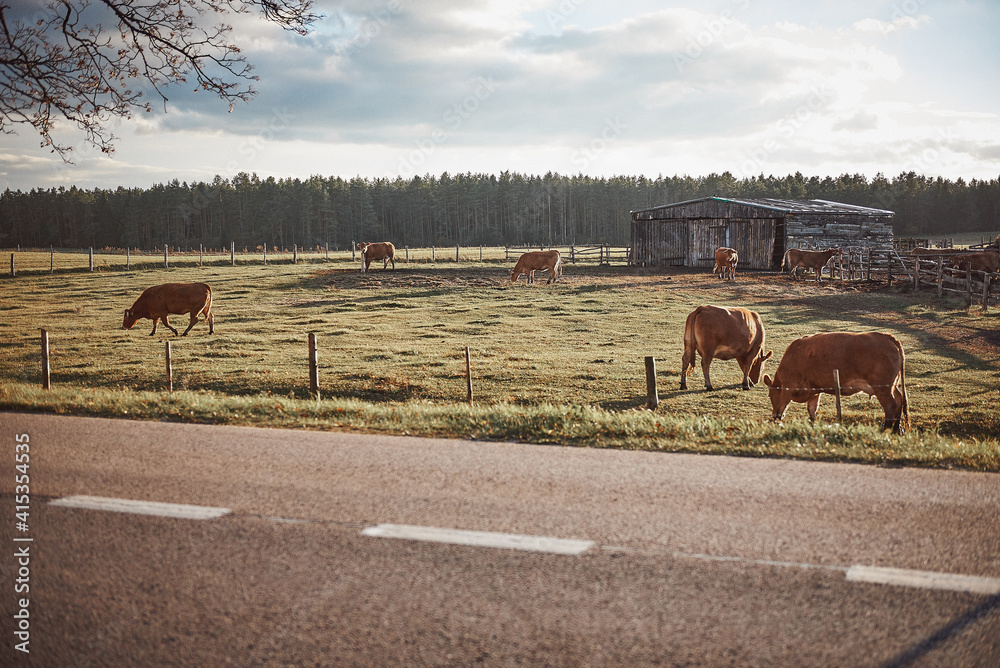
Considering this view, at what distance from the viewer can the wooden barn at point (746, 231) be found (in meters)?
44.6

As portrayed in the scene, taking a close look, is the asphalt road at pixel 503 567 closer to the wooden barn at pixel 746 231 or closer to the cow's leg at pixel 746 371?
the cow's leg at pixel 746 371

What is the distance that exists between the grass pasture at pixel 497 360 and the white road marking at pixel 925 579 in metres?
3.23

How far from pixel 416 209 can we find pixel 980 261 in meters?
102

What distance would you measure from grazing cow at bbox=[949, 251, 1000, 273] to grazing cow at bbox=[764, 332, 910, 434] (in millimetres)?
29210

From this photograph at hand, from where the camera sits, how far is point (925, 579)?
4234mm

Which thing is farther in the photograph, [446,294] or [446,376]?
[446,294]

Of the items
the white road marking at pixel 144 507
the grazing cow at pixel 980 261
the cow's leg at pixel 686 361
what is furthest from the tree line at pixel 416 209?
the white road marking at pixel 144 507

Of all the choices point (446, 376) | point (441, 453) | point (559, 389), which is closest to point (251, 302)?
point (446, 376)

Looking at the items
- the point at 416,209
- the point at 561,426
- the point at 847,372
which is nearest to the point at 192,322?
the point at 561,426

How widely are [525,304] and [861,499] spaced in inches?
950

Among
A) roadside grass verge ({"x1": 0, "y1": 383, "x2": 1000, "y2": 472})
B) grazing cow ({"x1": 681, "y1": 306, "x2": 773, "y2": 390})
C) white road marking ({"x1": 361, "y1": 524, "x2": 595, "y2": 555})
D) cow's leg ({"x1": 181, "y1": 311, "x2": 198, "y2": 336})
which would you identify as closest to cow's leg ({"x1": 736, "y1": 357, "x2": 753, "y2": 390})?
grazing cow ({"x1": 681, "y1": 306, "x2": 773, "y2": 390})

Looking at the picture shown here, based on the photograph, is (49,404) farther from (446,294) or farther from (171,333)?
(446,294)

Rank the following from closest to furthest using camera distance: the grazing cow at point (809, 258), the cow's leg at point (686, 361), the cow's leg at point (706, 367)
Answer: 1. the cow's leg at point (706, 367)
2. the cow's leg at point (686, 361)
3. the grazing cow at point (809, 258)

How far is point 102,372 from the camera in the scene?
660 inches
